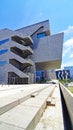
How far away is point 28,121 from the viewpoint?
2916 millimetres

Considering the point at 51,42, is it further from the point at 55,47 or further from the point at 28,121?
the point at 28,121

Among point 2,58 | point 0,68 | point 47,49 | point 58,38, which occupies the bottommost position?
point 0,68

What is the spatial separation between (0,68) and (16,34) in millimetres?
10631

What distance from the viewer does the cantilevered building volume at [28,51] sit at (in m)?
32.7

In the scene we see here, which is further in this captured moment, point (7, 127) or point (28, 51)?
point (28, 51)

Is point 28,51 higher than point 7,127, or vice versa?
point 28,51

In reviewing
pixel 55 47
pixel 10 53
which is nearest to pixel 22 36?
pixel 10 53

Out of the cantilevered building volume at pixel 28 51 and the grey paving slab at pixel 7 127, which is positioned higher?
the cantilevered building volume at pixel 28 51

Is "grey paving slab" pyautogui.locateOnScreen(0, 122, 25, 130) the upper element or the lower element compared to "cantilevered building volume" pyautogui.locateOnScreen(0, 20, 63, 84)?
lower

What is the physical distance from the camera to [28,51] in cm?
3584

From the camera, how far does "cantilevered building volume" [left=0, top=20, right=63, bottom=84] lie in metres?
32.7

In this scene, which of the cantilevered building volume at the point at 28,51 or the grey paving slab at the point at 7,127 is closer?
Answer: the grey paving slab at the point at 7,127

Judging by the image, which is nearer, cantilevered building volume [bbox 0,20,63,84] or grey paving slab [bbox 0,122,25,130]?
grey paving slab [bbox 0,122,25,130]

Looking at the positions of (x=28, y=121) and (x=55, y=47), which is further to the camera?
(x=55, y=47)
